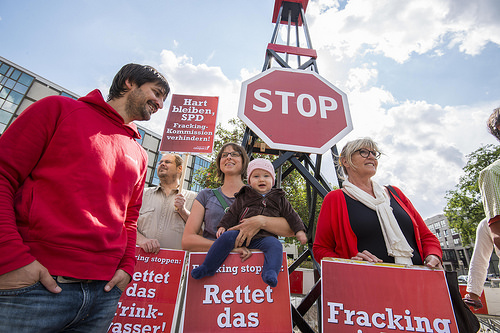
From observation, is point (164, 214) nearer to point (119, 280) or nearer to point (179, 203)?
point (179, 203)

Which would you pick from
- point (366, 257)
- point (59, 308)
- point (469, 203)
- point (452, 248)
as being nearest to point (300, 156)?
point (366, 257)

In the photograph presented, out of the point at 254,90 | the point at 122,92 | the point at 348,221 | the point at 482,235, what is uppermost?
the point at 254,90

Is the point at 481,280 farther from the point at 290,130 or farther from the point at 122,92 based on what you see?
the point at 122,92

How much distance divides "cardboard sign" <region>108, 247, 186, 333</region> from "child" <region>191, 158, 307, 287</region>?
0.71 meters

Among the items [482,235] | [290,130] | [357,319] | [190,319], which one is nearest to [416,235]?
[357,319]

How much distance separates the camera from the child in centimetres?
155

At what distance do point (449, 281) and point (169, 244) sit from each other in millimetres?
2308

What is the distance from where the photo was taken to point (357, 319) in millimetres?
1320

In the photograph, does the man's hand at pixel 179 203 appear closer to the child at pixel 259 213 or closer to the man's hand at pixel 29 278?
the child at pixel 259 213

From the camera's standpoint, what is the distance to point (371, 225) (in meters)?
1.73

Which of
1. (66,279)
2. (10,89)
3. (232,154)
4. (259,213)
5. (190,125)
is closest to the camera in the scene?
(66,279)

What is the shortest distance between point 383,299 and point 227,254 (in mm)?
968

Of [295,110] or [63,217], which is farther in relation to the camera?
[295,110]

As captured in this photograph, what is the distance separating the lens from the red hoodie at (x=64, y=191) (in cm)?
97
